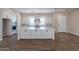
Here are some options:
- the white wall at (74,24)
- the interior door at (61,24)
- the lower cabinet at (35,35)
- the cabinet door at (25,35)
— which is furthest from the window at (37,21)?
the cabinet door at (25,35)

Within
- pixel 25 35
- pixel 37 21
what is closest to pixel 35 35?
pixel 25 35

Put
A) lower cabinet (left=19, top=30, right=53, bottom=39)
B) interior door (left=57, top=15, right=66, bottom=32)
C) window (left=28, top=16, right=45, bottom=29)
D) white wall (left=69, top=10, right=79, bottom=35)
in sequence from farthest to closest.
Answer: lower cabinet (left=19, top=30, right=53, bottom=39)
white wall (left=69, top=10, right=79, bottom=35)
interior door (left=57, top=15, right=66, bottom=32)
window (left=28, top=16, right=45, bottom=29)

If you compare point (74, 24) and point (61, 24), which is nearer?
point (61, 24)

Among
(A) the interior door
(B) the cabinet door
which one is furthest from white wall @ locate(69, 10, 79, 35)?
(B) the cabinet door

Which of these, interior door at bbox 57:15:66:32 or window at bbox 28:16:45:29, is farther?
interior door at bbox 57:15:66:32

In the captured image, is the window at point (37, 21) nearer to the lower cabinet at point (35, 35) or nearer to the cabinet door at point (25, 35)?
the lower cabinet at point (35, 35)

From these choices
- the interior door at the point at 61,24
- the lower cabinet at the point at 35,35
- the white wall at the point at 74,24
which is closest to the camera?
the interior door at the point at 61,24

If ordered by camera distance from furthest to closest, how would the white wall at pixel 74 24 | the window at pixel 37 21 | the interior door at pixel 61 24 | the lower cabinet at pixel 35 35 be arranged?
the lower cabinet at pixel 35 35
the white wall at pixel 74 24
the interior door at pixel 61 24
the window at pixel 37 21

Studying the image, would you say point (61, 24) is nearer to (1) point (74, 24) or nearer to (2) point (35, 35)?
(1) point (74, 24)

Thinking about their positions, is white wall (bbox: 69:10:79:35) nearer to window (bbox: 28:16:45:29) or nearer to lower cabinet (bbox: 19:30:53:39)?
window (bbox: 28:16:45:29)

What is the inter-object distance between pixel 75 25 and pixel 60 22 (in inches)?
31.5
